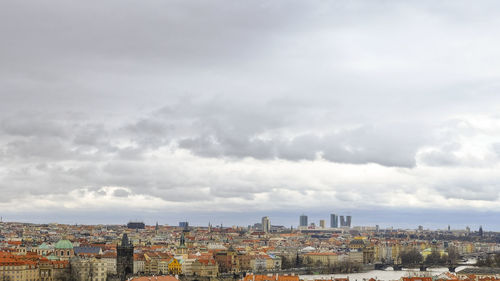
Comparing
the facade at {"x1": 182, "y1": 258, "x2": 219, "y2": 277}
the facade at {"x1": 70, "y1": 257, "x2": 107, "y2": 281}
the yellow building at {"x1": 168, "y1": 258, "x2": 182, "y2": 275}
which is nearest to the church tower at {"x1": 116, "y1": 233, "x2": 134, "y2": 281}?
the facade at {"x1": 70, "y1": 257, "x2": 107, "y2": 281}

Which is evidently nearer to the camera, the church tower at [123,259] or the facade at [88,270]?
the church tower at [123,259]

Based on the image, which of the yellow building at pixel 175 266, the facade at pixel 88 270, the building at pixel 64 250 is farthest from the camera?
the yellow building at pixel 175 266

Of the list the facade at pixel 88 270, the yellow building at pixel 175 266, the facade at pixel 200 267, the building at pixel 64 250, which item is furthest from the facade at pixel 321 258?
the facade at pixel 88 270

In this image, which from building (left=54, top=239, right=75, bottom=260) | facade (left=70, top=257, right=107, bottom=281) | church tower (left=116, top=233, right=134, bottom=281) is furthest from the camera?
building (left=54, top=239, right=75, bottom=260)

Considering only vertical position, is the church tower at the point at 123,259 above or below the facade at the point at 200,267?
above

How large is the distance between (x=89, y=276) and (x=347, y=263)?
69.7m

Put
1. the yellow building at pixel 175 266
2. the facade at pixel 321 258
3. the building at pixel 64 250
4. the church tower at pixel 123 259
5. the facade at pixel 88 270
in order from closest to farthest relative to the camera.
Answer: the church tower at pixel 123 259 < the facade at pixel 88 270 < the building at pixel 64 250 < the yellow building at pixel 175 266 < the facade at pixel 321 258

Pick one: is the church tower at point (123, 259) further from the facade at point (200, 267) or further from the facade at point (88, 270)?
the facade at point (200, 267)

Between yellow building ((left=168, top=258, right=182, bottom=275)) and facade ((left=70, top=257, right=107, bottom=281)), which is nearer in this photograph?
facade ((left=70, top=257, right=107, bottom=281))

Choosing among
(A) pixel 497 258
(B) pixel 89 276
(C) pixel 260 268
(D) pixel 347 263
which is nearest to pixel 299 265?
(D) pixel 347 263

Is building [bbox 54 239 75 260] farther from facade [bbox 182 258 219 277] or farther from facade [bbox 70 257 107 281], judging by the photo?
facade [bbox 182 258 219 277]

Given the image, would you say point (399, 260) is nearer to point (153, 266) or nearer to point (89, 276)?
point (153, 266)

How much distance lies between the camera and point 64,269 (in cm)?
10725

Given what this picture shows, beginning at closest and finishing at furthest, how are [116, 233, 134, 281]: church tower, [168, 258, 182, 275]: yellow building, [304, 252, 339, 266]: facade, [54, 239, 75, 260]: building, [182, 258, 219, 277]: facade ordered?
[116, 233, 134, 281]: church tower
[54, 239, 75, 260]: building
[182, 258, 219, 277]: facade
[168, 258, 182, 275]: yellow building
[304, 252, 339, 266]: facade
